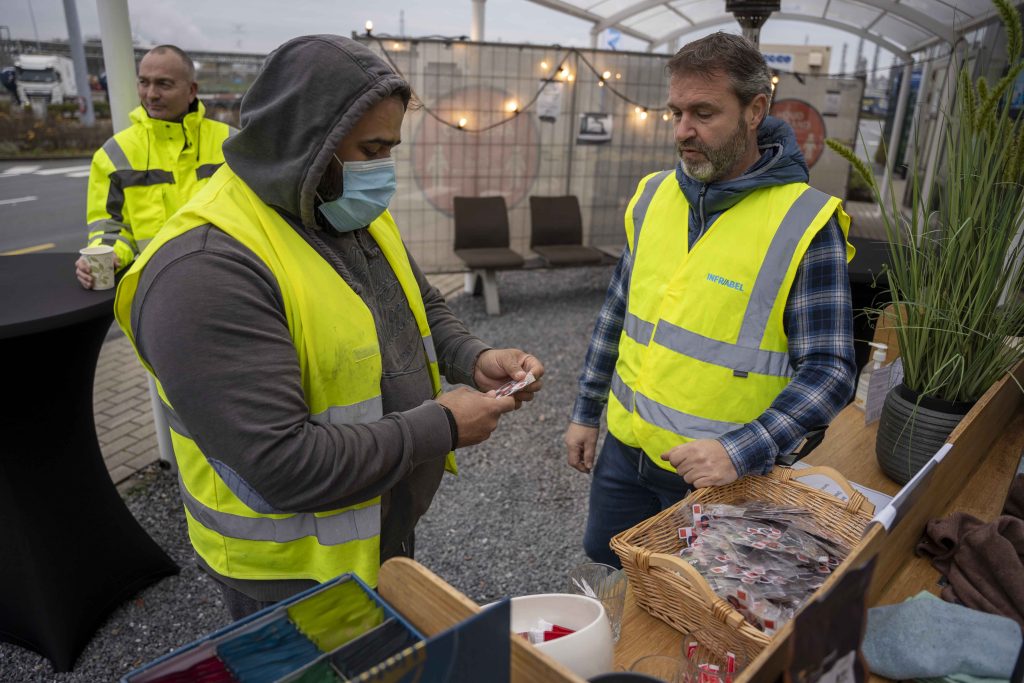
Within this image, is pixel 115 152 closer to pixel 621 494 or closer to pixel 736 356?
pixel 621 494

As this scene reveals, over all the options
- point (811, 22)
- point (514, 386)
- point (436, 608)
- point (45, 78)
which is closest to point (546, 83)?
point (45, 78)

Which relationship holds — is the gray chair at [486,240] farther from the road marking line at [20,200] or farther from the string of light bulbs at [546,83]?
the road marking line at [20,200]

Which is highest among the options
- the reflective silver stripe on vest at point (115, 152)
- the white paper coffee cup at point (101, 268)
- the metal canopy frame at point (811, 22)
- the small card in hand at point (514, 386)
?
the metal canopy frame at point (811, 22)

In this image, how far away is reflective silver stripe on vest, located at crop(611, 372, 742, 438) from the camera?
181 cm

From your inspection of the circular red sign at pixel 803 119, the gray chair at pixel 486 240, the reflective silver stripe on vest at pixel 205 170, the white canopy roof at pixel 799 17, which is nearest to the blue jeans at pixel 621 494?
the reflective silver stripe on vest at pixel 205 170

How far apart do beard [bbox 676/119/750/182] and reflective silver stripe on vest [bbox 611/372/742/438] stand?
2.07 ft

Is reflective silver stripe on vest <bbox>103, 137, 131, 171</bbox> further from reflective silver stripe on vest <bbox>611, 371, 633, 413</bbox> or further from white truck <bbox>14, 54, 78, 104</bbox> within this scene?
reflective silver stripe on vest <bbox>611, 371, 633, 413</bbox>

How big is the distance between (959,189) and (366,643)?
5.57ft

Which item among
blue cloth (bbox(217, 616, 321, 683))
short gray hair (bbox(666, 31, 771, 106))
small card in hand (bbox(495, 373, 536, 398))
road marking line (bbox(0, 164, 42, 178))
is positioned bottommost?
blue cloth (bbox(217, 616, 321, 683))

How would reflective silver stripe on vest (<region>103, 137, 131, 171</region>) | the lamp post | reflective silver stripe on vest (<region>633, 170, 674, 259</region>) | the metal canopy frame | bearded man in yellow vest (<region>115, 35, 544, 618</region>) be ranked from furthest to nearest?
the metal canopy frame → the lamp post → reflective silver stripe on vest (<region>103, 137, 131, 171</region>) → reflective silver stripe on vest (<region>633, 170, 674, 259</region>) → bearded man in yellow vest (<region>115, 35, 544, 618</region>)

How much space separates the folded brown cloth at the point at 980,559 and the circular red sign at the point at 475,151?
571 centimetres

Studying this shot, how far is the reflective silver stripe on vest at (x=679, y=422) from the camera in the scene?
1.81 meters

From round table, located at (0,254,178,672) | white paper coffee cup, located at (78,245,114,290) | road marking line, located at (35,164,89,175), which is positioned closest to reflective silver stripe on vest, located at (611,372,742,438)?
round table, located at (0,254,178,672)

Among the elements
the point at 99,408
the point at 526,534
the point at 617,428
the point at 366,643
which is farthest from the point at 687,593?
the point at 99,408
